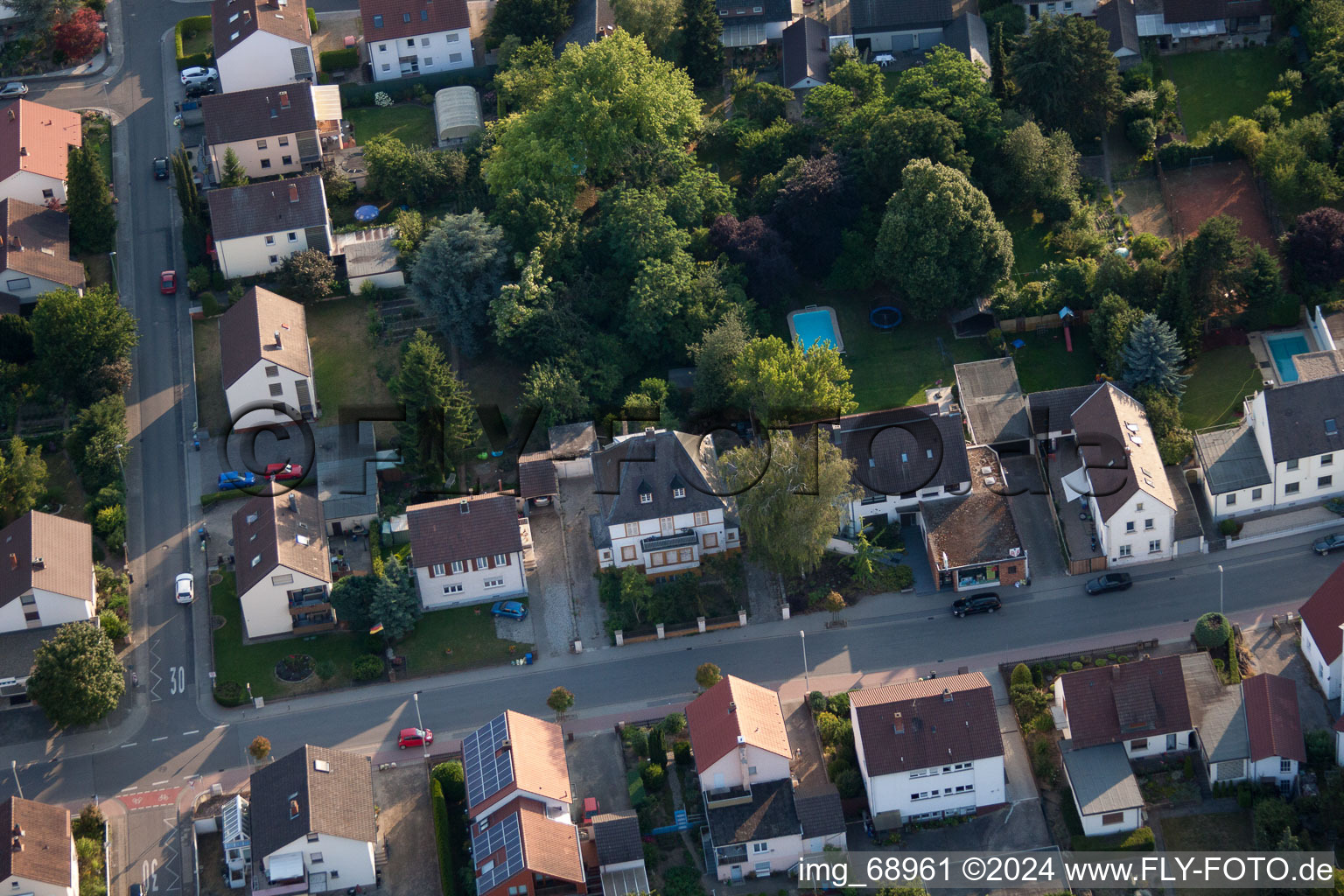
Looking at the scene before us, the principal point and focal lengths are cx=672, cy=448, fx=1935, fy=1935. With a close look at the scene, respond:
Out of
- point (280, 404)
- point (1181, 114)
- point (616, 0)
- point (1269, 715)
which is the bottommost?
point (1269, 715)

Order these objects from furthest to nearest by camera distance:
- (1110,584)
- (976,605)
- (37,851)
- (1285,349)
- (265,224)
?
1. (265,224)
2. (1285,349)
3. (1110,584)
4. (976,605)
5. (37,851)

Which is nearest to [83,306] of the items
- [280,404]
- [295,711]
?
[280,404]

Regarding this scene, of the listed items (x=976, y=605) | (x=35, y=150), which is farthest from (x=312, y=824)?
(x=35, y=150)

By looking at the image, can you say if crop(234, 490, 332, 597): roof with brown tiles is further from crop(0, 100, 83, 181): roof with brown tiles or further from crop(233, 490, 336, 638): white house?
crop(0, 100, 83, 181): roof with brown tiles

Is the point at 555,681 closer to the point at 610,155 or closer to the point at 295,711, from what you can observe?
the point at 295,711

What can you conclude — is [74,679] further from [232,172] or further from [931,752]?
[931,752]

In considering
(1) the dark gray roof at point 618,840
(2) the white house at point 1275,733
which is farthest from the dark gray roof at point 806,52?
(1) the dark gray roof at point 618,840

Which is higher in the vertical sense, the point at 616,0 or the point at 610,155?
the point at 616,0
